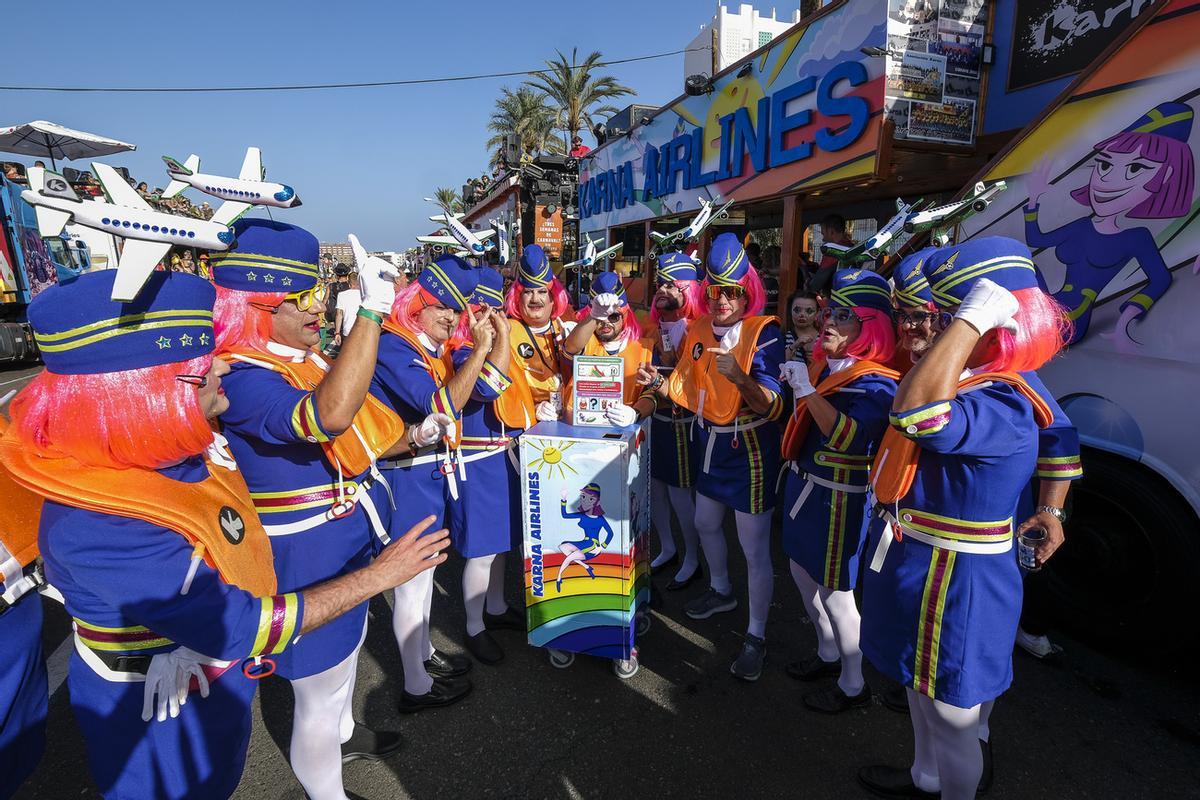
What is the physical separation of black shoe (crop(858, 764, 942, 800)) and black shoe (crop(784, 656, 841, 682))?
1.96 feet

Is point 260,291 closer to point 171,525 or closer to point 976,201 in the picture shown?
point 171,525

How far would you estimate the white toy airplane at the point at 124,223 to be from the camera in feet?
3.71

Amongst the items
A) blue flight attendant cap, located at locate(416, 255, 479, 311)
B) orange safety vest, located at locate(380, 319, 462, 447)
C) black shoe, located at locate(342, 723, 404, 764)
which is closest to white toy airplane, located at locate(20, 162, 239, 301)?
orange safety vest, located at locate(380, 319, 462, 447)

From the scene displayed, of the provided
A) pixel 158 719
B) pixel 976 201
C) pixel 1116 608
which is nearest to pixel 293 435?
pixel 158 719

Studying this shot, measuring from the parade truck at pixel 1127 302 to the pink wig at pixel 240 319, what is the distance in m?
3.54

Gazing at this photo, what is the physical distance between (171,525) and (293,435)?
469 millimetres

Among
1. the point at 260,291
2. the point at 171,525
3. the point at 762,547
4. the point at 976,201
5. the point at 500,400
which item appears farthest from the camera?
the point at 762,547

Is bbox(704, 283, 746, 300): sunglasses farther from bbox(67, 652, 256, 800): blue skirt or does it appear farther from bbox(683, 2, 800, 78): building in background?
bbox(683, 2, 800, 78): building in background

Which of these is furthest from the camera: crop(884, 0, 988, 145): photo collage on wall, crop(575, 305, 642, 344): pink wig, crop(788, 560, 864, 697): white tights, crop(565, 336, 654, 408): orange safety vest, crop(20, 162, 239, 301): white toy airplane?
crop(884, 0, 988, 145): photo collage on wall

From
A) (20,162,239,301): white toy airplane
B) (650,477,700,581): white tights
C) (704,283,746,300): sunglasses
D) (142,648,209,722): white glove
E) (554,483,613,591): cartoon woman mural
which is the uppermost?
(20,162,239,301): white toy airplane

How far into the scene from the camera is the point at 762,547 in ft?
9.92

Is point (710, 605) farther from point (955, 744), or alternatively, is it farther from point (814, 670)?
point (955, 744)

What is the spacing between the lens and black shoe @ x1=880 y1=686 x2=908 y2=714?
105 inches

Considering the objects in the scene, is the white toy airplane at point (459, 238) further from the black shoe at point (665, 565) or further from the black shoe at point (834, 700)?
the black shoe at point (834, 700)
